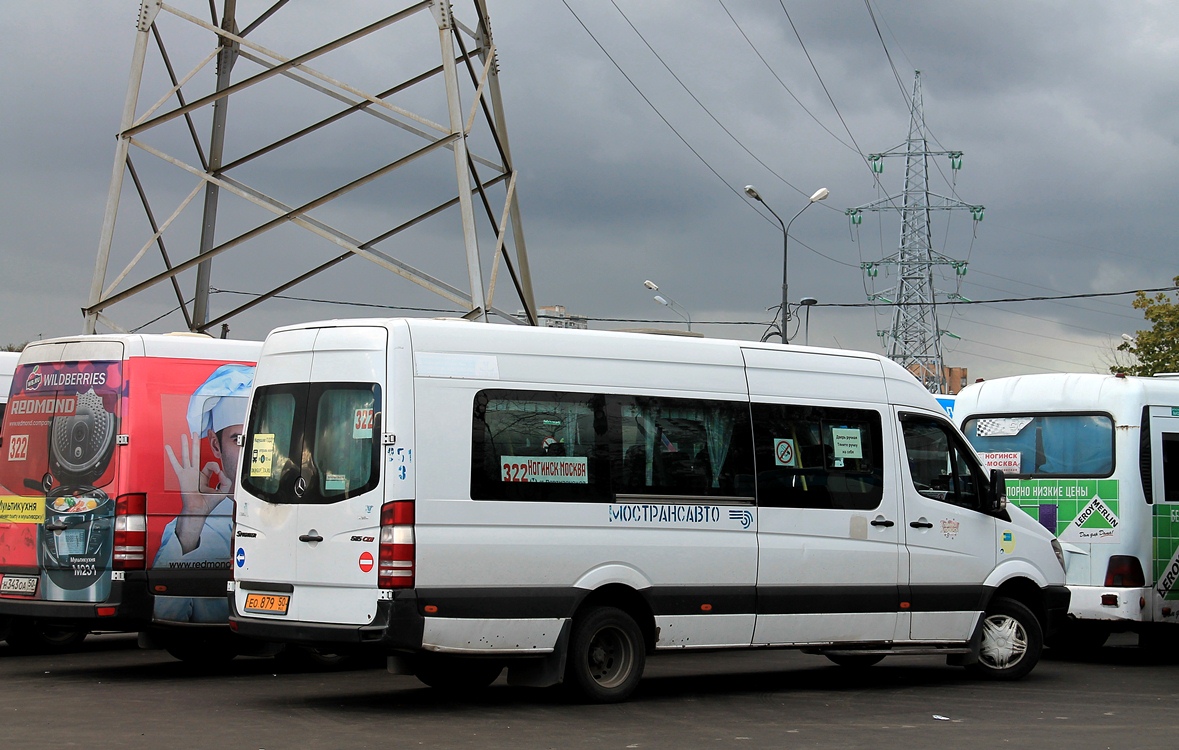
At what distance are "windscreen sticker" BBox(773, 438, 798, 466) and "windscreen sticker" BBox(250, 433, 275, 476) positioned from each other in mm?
3701

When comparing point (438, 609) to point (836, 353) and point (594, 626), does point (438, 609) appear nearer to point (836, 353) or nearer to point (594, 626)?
point (594, 626)

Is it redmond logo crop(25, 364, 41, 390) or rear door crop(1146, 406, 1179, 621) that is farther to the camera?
rear door crop(1146, 406, 1179, 621)

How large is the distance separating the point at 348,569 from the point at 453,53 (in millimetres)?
8202

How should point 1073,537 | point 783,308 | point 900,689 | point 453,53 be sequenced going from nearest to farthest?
point 900,689
point 1073,537
point 453,53
point 783,308

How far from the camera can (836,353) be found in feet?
39.6

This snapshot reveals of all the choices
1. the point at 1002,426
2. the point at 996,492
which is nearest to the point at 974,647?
the point at 996,492

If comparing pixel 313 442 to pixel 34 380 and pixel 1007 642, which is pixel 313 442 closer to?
pixel 34 380

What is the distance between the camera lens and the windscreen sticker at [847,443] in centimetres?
1176

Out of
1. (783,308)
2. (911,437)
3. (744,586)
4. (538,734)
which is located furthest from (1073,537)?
(783,308)

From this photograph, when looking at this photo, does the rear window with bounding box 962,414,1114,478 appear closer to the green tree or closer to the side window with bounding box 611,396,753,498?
the side window with bounding box 611,396,753,498

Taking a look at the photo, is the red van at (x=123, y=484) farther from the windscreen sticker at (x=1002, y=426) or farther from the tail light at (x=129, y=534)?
the windscreen sticker at (x=1002, y=426)

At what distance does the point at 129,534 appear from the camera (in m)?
11.7

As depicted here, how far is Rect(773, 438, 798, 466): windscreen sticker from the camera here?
1137cm

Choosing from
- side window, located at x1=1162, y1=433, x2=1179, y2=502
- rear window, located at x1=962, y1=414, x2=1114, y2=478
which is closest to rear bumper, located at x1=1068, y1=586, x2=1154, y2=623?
side window, located at x1=1162, y1=433, x2=1179, y2=502
